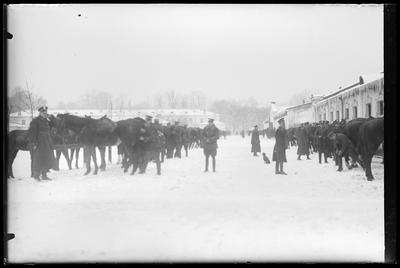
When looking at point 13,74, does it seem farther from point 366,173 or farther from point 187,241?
point 366,173

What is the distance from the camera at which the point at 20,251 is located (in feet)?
12.6

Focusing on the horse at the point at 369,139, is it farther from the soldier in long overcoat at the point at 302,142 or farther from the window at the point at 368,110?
the soldier in long overcoat at the point at 302,142

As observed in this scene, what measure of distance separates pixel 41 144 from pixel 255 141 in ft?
12.0

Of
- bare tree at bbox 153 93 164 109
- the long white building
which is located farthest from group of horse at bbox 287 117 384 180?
bare tree at bbox 153 93 164 109

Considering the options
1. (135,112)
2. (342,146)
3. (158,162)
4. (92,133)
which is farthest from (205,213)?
(342,146)

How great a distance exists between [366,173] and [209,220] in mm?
2695

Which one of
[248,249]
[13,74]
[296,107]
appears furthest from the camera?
[296,107]

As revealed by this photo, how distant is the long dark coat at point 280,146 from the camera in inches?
163

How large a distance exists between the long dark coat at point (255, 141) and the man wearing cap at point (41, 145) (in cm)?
341

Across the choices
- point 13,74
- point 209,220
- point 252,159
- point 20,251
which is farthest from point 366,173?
point 13,74

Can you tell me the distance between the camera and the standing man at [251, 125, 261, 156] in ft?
13.5

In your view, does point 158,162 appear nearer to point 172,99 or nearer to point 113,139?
point 113,139

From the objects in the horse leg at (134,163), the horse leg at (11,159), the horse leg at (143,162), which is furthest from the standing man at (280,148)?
the horse leg at (11,159)

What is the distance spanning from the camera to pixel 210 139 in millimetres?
4332
